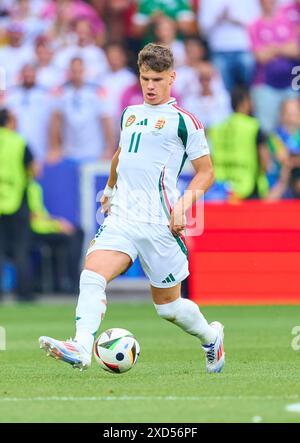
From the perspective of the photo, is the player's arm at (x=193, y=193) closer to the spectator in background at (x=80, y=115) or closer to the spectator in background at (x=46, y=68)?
the spectator in background at (x=80, y=115)

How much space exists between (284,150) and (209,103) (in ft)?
4.30

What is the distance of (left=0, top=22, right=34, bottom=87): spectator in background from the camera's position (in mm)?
18989

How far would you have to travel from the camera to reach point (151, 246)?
28.6ft

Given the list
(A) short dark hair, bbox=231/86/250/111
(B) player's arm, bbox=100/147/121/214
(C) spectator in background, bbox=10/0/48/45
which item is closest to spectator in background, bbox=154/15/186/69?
(A) short dark hair, bbox=231/86/250/111

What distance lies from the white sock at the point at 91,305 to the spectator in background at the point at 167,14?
1154cm

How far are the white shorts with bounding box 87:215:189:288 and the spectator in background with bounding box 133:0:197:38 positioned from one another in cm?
1119

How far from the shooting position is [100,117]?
18734mm

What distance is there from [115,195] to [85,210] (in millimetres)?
9338

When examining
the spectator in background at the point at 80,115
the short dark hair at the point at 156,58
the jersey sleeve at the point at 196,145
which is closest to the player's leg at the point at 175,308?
the jersey sleeve at the point at 196,145

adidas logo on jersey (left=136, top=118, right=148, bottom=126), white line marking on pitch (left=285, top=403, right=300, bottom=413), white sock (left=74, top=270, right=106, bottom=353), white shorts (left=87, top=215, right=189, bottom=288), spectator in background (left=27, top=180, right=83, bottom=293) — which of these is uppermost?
adidas logo on jersey (left=136, top=118, right=148, bottom=126)

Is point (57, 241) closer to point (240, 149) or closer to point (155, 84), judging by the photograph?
point (240, 149)

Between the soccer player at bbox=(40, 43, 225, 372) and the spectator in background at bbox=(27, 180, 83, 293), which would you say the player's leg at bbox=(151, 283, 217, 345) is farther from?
the spectator in background at bbox=(27, 180, 83, 293)
